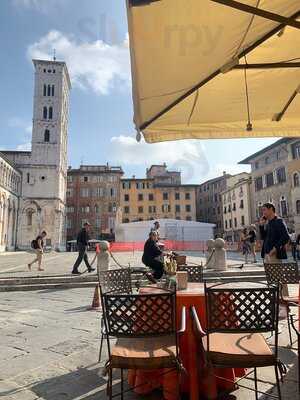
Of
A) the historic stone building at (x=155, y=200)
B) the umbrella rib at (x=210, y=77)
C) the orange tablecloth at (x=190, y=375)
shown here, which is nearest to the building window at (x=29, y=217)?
the historic stone building at (x=155, y=200)

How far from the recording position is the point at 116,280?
4.43 meters

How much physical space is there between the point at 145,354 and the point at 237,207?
169 feet

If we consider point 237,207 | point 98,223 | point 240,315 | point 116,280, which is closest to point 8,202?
point 98,223

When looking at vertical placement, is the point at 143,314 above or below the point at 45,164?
below

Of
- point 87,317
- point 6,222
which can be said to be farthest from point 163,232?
point 87,317

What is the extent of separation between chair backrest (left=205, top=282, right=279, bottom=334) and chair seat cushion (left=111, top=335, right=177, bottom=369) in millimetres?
385

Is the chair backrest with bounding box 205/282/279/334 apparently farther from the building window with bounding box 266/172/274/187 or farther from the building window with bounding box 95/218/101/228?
the building window with bounding box 95/218/101/228

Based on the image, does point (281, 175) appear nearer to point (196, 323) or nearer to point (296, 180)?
point (296, 180)

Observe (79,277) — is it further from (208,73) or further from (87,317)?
(208,73)

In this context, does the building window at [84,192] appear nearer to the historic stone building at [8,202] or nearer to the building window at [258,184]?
the historic stone building at [8,202]

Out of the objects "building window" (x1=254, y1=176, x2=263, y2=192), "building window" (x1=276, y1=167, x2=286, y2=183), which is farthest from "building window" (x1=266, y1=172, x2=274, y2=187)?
"building window" (x1=254, y1=176, x2=263, y2=192)

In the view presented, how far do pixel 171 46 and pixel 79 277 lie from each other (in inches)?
383

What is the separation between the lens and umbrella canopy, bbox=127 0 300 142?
258 centimetres

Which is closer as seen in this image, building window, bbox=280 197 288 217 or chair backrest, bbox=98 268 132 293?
chair backrest, bbox=98 268 132 293
